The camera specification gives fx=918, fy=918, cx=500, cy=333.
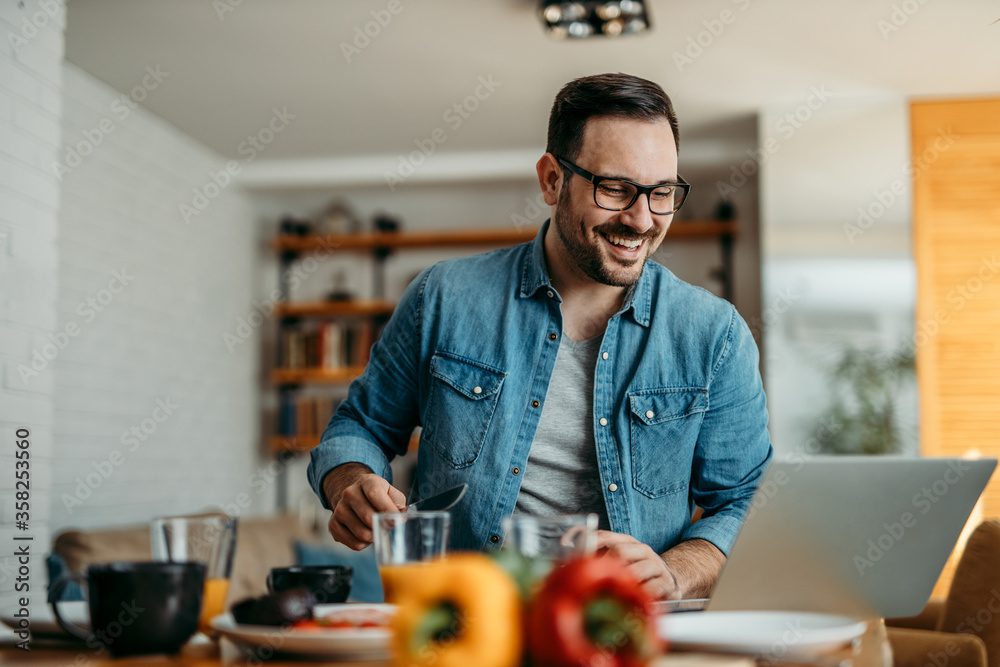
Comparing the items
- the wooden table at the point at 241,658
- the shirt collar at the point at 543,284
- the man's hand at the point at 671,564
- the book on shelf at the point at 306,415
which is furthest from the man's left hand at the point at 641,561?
the book on shelf at the point at 306,415

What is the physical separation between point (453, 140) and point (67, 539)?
2770mm

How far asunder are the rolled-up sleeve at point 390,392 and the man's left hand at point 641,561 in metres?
0.57

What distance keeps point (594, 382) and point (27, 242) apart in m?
1.87

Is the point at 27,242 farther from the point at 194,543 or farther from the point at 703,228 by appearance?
the point at 703,228

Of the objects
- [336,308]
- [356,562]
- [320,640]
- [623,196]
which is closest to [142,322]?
[336,308]

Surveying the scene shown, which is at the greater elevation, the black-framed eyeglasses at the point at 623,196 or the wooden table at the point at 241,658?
the black-framed eyeglasses at the point at 623,196

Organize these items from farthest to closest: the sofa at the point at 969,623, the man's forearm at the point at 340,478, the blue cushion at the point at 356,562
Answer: the blue cushion at the point at 356,562 → the sofa at the point at 969,623 → the man's forearm at the point at 340,478

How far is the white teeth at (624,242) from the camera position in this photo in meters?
1.51

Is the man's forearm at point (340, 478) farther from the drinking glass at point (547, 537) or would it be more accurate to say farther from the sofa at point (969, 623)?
the sofa at point (969, 623)

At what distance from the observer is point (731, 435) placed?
1522 millimetres

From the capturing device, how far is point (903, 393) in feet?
13.7

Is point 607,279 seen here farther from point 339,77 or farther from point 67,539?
point 339,77

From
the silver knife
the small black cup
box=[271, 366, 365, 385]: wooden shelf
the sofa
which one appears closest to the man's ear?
the silver knife

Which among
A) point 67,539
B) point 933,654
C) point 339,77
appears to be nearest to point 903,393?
point 933,654
